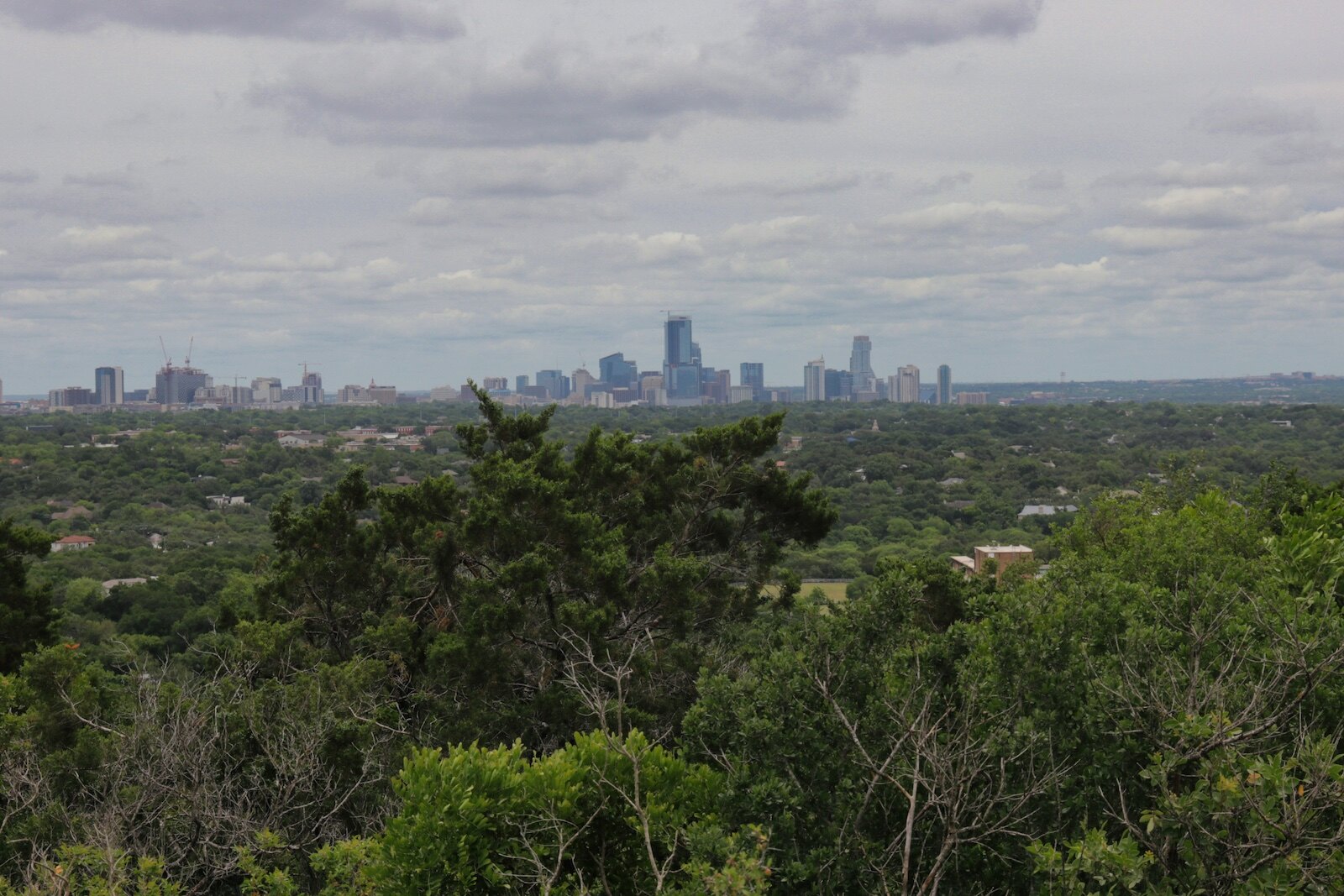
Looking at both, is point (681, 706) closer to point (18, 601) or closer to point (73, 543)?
point (18, 601)

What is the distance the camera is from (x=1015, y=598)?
8.23 meters

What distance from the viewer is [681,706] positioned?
1497 cm

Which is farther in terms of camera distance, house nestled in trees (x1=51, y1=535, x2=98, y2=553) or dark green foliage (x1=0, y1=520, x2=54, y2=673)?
house nestled in trees (x1=51, y1=535, x2=98, y2=553)

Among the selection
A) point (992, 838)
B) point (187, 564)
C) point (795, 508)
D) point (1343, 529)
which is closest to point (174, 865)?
point (992, 838)

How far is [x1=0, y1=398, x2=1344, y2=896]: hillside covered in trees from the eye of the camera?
22.4 ft

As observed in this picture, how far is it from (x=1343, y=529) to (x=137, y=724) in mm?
14721

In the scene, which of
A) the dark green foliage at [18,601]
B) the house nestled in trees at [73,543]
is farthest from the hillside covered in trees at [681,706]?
the house nestled in trees at [73,543]

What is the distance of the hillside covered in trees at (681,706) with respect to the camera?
269 inches

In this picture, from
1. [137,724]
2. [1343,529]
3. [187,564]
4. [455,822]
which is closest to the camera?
[455,822]

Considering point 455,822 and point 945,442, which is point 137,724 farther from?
point 945,442

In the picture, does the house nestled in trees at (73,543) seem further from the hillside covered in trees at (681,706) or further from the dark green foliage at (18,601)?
the dark green foliage at (18,601)

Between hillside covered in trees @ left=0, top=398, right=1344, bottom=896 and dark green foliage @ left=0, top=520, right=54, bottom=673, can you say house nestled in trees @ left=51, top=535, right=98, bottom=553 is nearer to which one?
hillside covered in trees @ left=0, top=398, right=1344, bottom=896

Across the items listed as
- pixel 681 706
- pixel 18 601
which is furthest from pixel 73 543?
pixel 681 706

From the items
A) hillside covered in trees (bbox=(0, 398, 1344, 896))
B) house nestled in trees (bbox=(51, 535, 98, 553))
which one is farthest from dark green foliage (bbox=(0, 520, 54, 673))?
house nestled in trees (bbox=(51, 535, 98, 553))
